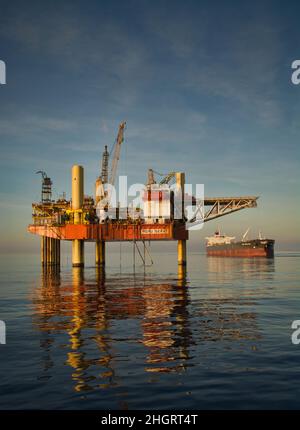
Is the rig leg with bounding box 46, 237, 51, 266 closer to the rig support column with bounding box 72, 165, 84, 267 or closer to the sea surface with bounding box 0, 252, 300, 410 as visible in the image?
the rig support column with bounding box 72, 165, 84, 267

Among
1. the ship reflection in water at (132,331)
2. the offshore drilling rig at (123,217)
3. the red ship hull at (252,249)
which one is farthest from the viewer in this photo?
the red ship hull at (252,249)

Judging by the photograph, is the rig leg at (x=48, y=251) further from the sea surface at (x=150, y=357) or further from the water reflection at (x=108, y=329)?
the sea surface at (x=150, y=357)

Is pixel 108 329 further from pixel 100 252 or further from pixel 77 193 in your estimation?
pixel 100 252

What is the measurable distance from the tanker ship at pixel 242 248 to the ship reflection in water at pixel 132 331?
104 m

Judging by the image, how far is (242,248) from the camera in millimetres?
143250

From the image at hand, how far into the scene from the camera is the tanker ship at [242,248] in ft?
443

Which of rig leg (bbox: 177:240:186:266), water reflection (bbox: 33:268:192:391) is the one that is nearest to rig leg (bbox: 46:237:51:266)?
rig leg (bbox: 177:240:186:266)

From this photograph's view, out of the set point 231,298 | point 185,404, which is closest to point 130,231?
point 231,298

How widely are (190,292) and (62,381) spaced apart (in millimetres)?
26101

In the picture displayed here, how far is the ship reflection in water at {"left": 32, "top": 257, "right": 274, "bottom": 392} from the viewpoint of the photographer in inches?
560

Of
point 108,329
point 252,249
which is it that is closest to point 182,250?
point 108,329

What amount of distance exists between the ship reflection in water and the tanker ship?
103938 mm

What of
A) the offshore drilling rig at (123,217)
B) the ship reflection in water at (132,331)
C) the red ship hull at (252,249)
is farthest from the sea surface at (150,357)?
the red ship hull at (252,249)

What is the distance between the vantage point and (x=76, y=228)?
74250 mm
